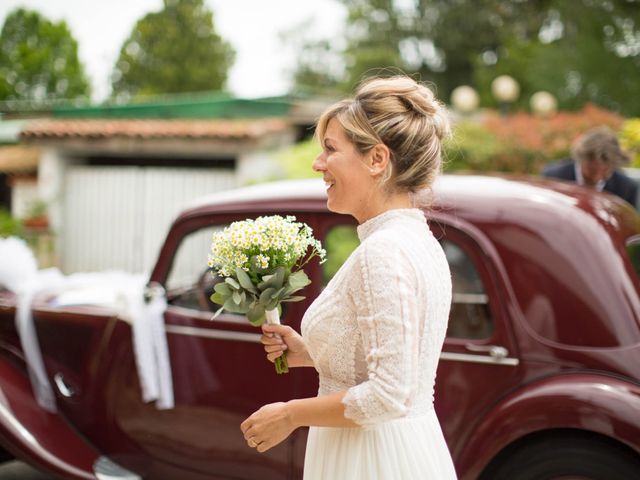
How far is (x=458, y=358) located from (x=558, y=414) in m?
0.46

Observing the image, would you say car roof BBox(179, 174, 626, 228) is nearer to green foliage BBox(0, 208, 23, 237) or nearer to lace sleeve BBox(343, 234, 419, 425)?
lace sleeve BBox(343, 234, 419, 425)

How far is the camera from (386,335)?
1698 millimetres

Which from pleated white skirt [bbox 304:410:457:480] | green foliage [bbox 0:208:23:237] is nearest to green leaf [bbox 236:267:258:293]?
pleated white skirt [bbox 304:410:457:480]

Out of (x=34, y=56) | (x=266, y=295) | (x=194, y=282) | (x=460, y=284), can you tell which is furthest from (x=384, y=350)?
(x=34, y=56)

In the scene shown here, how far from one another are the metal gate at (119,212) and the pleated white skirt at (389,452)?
10.7 metres

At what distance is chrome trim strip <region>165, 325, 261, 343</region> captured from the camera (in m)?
Answer: 3.53

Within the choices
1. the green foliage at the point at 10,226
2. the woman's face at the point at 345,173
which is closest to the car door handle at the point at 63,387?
the woman's face at the point at 345,173

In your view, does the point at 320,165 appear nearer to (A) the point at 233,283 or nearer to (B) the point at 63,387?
(A) the point at 233,283

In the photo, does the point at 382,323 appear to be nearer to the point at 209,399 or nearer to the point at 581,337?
the point at 581,337

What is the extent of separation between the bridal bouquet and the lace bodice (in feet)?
0.54

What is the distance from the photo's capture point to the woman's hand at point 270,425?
182cm

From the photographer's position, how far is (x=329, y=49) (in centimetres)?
5206

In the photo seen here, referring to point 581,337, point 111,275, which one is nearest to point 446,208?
point 581,337

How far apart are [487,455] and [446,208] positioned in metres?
1.04
